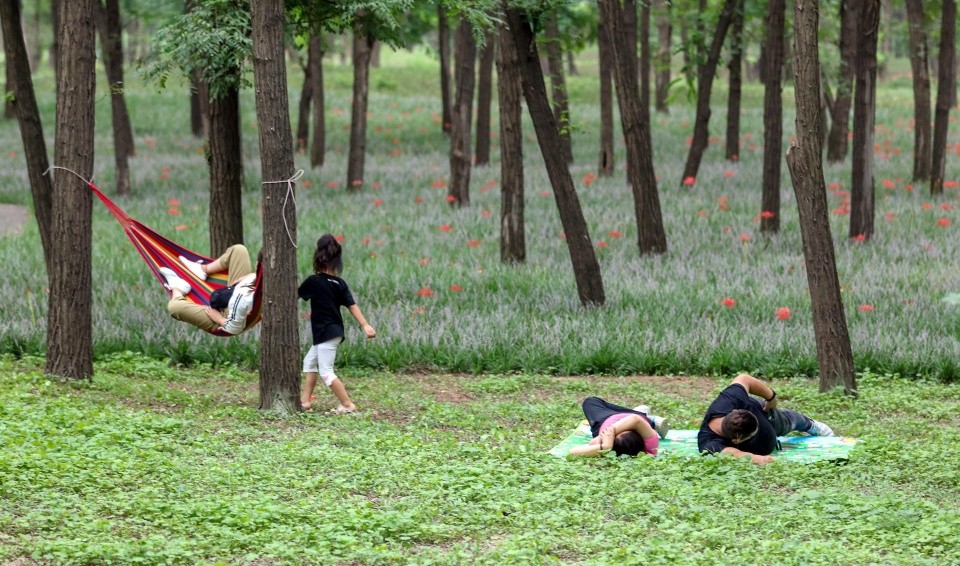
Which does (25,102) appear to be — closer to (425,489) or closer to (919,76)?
(425,489)

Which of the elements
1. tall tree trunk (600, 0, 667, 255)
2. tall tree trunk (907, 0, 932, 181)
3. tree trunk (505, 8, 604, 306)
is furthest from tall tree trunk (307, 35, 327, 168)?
tree trunk (505, 8, 604, 306)

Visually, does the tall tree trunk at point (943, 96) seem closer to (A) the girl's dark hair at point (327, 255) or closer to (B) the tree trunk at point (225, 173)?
(B) the tree trunk at point (225, 173)

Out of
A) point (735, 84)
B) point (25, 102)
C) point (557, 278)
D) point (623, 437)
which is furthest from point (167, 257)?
point (735, 84)

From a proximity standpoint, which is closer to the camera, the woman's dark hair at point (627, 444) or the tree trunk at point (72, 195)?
the woman's dark hair at point (627, 444)

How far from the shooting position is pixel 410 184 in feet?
82.4

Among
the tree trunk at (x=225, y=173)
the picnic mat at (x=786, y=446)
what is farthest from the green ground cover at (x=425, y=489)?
the tree trunk at (x=225, y=173)

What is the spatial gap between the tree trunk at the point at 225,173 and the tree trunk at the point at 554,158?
11.2ft

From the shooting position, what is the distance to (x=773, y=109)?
17.7 meters

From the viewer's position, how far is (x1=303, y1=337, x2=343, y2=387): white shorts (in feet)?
32.8

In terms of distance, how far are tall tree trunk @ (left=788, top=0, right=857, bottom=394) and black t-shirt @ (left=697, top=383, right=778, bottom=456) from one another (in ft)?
6.84

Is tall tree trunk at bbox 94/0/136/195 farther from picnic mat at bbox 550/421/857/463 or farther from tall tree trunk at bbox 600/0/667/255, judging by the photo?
picnic mat at bbox 550/421/857/463

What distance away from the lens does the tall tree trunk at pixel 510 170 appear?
1617 centimetres

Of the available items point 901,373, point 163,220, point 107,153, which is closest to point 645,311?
point 901,373

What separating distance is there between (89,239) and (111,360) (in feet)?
7.18
